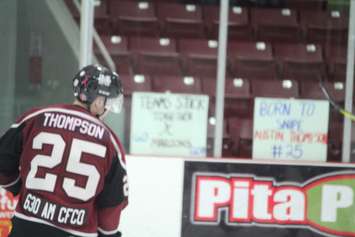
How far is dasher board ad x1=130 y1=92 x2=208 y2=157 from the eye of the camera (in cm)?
470

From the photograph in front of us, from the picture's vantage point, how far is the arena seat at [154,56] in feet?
16.0

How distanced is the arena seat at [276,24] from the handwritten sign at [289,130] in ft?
1.75

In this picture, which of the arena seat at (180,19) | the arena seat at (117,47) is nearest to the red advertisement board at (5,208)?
the arena seat at (117,47)

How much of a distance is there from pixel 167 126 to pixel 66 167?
1990 mm

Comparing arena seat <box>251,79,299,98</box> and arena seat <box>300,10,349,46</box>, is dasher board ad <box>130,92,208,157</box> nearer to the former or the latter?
arena seat <box>251,79,299,98</box>

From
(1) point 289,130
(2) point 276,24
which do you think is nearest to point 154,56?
(2) point 276,24

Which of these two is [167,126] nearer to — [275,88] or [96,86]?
[275,88]

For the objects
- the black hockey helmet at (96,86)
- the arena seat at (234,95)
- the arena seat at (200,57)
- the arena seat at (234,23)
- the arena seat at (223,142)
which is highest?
the arena seat at (234,23)

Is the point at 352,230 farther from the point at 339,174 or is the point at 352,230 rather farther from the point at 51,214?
the point at 51,214

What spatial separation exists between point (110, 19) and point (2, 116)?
3.03 feet

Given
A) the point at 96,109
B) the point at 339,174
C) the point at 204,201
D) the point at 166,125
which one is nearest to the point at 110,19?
the point at 166,125

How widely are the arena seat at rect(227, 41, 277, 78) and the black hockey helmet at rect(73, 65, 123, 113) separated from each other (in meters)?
2.06

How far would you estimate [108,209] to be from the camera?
2.85m

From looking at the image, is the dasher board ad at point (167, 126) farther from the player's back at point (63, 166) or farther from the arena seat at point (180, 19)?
the player's back at point (63, 166)
